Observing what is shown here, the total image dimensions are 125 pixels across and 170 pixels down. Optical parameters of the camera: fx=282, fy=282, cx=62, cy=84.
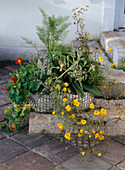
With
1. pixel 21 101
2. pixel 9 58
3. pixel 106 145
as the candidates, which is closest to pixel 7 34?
pixel 9 58

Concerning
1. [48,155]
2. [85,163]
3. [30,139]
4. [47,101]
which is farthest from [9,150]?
[85,163]

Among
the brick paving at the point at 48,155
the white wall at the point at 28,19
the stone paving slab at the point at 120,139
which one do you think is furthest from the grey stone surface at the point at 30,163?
the white wall at the point at 28,19

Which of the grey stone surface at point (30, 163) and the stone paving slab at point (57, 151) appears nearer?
the grey stone surface at point (30, 163)

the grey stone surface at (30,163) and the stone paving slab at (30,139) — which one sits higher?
the stone paving slab at (30,139)

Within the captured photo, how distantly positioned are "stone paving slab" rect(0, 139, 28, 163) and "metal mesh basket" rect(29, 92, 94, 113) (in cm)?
43

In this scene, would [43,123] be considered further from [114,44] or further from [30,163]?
[114,44]

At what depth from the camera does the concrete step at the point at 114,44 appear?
4.09 metres

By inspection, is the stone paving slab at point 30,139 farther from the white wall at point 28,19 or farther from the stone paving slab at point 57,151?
the white wall at point 28,19

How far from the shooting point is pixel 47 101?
9.71 feet

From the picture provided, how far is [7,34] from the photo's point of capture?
538 centimetres

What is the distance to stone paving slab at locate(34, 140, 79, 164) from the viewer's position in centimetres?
265

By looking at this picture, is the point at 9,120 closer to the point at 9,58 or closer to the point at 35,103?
the point at 35,103

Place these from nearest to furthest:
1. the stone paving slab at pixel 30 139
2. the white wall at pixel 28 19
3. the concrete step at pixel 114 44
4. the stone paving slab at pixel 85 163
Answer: the stone paving slab at pixel 85 163, the stone paving slab at pixel 30 139, the concrete step at pixel 114 44, the white wall at pixel 28 19

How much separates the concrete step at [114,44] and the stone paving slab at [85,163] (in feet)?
6.05
